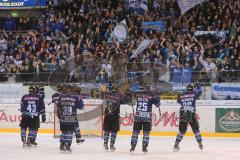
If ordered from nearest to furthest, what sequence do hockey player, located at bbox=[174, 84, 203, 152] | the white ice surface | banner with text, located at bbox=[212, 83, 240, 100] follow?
the white ice surface
hockey player, located at bbox=[174, 84, 203, 152]
banner with text, located at bbox=[212, 83, 240, 100]

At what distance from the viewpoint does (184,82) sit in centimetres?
1847

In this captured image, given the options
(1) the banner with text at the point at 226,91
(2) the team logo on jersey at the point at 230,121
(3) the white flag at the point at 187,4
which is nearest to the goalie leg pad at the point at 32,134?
(1) the banner with text at the point at 226,91

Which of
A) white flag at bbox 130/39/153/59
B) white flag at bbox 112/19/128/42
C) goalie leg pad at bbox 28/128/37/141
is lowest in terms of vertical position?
goalie leg pad at bbox 28/128/37/141

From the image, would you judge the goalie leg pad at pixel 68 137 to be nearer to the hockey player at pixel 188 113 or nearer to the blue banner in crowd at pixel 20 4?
the hockey player at pixel 188 113

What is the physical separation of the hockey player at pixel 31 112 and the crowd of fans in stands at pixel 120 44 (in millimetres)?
3668

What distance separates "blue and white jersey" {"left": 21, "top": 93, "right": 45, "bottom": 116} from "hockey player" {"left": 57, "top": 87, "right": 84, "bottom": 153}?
1.30 m

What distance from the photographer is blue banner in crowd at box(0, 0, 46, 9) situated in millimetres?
25055

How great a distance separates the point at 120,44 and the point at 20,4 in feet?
16.5

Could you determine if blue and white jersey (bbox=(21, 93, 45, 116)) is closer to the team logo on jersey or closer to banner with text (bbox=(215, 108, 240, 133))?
banner with text (bbox=(215, 108, 240, 133))

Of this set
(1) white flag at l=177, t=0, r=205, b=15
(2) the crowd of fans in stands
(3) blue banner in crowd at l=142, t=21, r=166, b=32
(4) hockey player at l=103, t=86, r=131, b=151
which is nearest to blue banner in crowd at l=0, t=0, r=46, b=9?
(2) the crowd of fans in stands

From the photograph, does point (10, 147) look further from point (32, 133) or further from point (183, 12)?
point (183, 12)

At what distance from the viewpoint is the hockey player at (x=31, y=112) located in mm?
15797

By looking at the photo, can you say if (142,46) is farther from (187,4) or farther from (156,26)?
(187,4)

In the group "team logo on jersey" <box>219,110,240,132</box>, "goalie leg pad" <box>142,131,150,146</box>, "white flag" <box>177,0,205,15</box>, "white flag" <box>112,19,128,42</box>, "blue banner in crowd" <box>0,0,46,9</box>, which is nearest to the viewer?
"goalie leg pad" <box>142,131,150,146</box>
